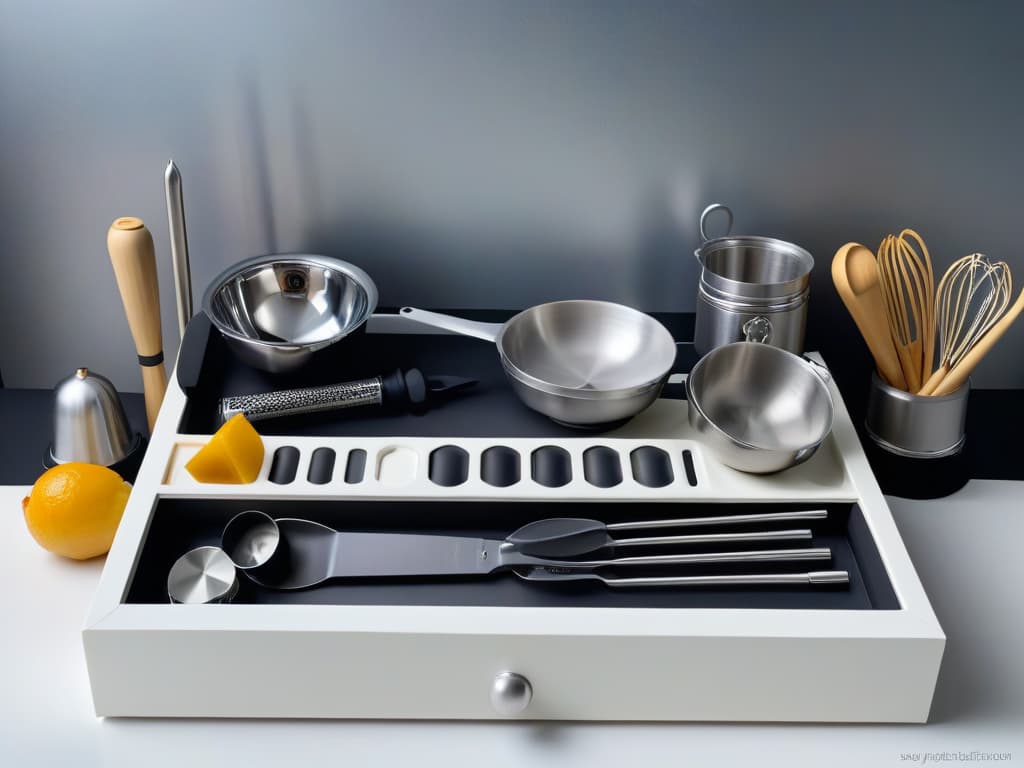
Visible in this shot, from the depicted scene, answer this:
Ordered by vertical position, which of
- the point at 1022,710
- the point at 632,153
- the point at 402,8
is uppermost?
the point at 402,8

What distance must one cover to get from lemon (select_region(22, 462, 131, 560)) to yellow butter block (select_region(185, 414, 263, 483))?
0.29ft

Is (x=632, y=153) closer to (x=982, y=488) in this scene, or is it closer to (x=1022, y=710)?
(x=982, y=488)

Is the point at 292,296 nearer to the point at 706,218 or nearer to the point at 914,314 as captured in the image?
the point at 706,218

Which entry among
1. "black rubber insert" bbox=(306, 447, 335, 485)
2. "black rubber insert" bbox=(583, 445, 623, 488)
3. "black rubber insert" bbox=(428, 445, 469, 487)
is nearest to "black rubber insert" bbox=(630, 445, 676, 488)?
"black rubber insert" bbox=(583, 445, 623, 488)

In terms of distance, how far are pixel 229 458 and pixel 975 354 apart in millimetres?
643

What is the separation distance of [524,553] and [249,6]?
600mm

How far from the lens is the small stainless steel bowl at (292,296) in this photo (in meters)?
1.00

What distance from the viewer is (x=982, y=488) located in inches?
38.3

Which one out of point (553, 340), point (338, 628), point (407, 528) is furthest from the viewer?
point (553, 340)

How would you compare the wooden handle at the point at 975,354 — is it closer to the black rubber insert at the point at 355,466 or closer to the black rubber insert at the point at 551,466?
the black rubber insert at the point at 551,466

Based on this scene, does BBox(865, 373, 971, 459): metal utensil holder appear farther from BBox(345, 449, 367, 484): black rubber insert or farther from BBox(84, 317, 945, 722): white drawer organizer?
BBox(345, 449, 367, 484): black rubber insert

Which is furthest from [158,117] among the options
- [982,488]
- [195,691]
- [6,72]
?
[982,488]

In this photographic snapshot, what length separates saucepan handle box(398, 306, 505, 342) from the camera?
962mm

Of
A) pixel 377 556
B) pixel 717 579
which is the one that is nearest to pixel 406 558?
pixel 377 556
